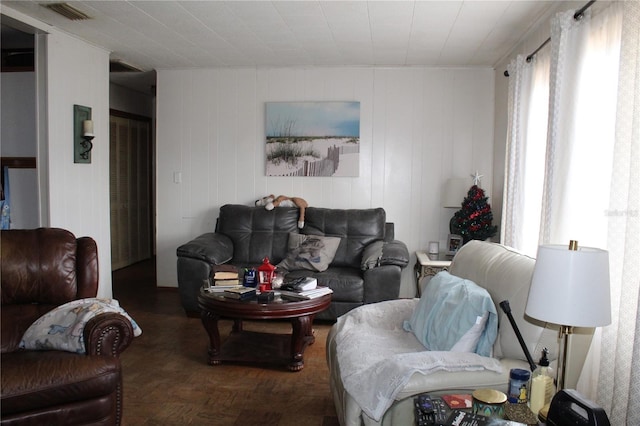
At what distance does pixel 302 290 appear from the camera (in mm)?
3436

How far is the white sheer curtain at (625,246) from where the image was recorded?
2051mm

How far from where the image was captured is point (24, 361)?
227cm

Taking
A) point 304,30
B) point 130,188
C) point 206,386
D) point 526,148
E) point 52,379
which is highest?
point 304,30

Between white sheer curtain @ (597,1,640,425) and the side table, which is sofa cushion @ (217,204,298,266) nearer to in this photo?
the side table

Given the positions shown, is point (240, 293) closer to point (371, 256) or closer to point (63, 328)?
point (63, 328)

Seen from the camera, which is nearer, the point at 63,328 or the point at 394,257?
the point at 63,328

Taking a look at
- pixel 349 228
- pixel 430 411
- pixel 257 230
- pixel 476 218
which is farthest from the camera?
pixel 257 230

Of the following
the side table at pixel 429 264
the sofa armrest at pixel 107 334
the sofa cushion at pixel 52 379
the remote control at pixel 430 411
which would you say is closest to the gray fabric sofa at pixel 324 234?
the side table at pixel 429 264

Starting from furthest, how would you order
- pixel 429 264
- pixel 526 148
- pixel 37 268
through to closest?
pixel 429 264, pixel 526 148, pixel 37 268

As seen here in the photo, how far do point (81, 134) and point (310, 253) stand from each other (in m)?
2.20

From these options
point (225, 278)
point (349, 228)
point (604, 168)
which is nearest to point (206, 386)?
point (225, 278)

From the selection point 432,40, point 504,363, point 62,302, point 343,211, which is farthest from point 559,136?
point 62,302

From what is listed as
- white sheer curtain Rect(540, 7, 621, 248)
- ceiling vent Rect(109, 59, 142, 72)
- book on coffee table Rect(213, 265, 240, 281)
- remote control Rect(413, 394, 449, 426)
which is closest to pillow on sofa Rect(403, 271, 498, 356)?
remote control Rect(413, 394, 449, 426)

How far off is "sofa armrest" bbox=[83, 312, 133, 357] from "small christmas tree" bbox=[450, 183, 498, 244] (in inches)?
125
